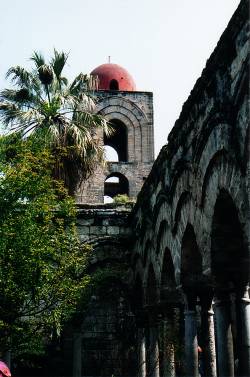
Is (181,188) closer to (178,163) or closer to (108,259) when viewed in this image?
(178,163)

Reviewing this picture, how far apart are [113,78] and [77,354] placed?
544 inches

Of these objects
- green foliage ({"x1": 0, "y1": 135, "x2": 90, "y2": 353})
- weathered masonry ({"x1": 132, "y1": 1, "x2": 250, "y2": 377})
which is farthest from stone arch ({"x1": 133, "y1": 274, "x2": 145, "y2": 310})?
green foliage ({"x1": 0, "y1": 135, "x2": 90, "y2": 353})

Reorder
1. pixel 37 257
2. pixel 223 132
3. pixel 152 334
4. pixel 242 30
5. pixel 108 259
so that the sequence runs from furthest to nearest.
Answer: pixel 108 259 < pixel 152 334 < pixel 37 257 < pixel 223 132 < pixel 242 30

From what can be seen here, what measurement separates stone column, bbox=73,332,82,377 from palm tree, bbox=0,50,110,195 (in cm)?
386

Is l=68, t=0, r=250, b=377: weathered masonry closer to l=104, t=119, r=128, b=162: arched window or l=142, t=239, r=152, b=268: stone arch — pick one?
l=142, t=239, r=152, b=268: stone arch

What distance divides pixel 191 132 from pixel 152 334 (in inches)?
228

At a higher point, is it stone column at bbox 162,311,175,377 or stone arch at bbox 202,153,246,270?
stone arch at bbox 202,153,246,270

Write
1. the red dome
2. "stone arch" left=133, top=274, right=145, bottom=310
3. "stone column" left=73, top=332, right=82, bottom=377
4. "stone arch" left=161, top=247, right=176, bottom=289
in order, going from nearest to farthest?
1. "stone arch" left=161, top=247, right=176, bottom=289
2. "stone column" left=73, top=332, right=82, bottom=377
3. "stone arch" left=133, top=274, right=145, bottom=310
4. the red dome

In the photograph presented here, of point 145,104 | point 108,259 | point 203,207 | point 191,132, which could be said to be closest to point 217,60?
point 191,132

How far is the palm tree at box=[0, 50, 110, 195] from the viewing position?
1485cm

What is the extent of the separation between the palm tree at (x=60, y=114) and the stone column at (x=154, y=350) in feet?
15.0

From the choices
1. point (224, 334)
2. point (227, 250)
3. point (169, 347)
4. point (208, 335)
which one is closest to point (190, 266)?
point (208, 335)

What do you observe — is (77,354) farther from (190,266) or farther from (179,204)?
(179,204)

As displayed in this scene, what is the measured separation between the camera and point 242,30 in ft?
19.1
